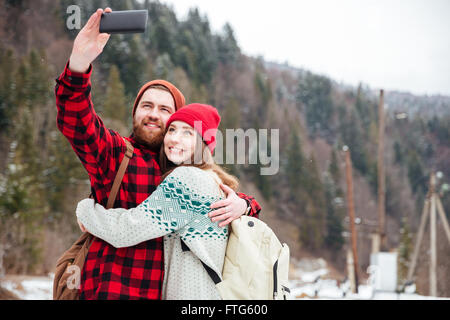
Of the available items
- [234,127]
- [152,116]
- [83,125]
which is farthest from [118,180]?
[234,127]

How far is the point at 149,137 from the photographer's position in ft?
5.40

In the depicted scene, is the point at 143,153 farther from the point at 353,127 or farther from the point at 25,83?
the point at 353,127

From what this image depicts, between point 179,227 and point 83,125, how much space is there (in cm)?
49

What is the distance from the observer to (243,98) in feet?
128

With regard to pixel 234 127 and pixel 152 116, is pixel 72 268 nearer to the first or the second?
pixel 152 116

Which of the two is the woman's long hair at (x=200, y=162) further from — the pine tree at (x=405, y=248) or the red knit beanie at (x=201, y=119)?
the pine tree at (x=405, y=248)

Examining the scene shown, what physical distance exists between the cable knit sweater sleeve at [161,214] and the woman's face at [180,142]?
4.5 inches

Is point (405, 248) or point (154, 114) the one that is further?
point (405, 248)

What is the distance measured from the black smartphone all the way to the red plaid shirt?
0.16 m

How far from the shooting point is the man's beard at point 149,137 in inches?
64.8

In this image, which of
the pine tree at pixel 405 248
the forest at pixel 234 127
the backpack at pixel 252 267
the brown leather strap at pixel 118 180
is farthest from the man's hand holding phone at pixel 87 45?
the pine tree at pixel 405 248

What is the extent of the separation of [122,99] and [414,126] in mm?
23278

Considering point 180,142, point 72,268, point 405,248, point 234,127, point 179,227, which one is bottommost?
point 405,248
